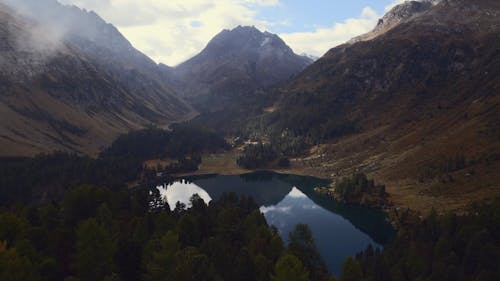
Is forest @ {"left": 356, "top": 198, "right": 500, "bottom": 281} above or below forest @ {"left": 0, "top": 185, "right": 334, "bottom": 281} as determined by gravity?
below

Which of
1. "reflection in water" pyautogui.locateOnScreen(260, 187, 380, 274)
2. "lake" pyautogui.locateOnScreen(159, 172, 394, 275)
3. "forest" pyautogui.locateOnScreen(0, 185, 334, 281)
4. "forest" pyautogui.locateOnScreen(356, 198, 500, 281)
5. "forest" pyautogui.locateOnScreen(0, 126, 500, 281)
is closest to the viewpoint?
"forest" pyautogui.locateOnScreen(0, 185, 334, 281)

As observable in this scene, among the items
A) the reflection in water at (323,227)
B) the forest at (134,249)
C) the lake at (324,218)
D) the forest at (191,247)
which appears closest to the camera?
the forest at (134,249)

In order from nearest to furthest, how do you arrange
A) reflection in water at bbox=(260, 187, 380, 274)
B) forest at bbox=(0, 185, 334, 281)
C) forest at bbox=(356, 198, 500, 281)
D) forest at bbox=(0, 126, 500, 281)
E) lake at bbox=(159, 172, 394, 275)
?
forest at bbox=(0, 185, 334, 281)
forest at bbox=(0, 126, 500, 281)
forest at bbox=(356, 198, 500, 281)
reflection in water at bbox=(260, 187, 380, 274)
lake at bbox=(159, 172, 394, 275)

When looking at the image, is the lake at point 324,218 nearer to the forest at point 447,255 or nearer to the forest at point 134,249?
the forest at point 447,255

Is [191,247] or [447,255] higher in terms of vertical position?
[191,247]

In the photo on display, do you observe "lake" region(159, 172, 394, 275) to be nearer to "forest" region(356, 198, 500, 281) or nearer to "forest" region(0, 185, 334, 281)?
"forest" region(356, 198, 500, 281)

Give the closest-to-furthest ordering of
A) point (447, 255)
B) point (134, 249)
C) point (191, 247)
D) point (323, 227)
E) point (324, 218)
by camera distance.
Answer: point (134, 249) < point (191, 247) < point (447, 255) < point (323, 227) < point (324, 218)

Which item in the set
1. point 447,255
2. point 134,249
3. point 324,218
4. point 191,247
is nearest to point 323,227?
point 324,218

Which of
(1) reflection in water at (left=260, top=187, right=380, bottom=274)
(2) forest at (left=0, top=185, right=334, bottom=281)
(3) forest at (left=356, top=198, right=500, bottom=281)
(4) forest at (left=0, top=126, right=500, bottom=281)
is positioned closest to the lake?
(1) reflection in water at (left=260, top=187, right=380, bottom=274)

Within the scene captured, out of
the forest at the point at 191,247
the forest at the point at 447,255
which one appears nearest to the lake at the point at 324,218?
the forest at the point at 191,247

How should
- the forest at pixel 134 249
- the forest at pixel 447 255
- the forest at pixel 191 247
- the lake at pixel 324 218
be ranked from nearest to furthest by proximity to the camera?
1. the forest at pixel 134 249
2. the forest at pixel 191 247
3. the forest at pixel 447 255
4. the lake at pixel 324 218

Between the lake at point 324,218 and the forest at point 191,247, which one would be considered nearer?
the forest at point 191,247

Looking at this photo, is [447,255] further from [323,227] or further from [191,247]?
[323,227]
